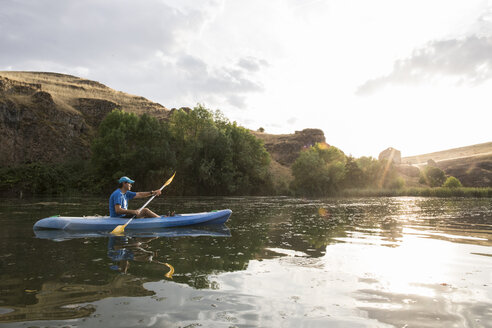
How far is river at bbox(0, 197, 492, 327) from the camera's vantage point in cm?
351

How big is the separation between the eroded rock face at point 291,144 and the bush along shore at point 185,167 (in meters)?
36.1

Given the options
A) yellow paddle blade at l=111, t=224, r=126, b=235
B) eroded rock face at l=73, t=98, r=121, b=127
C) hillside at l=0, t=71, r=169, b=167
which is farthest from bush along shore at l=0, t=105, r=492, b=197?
yellow paddle blade at l=111, t=224, r=126, b=235

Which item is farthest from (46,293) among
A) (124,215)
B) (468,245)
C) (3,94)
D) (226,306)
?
(3,94)

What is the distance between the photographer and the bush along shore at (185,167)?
3728 centimetres

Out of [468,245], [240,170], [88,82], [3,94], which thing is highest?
[88,82]

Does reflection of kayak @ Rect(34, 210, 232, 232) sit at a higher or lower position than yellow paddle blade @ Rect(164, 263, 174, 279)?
higher

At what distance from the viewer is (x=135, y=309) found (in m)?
3.69

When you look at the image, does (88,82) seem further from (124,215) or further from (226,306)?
(226,306)

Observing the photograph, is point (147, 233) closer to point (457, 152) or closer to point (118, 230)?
point (118, 230)

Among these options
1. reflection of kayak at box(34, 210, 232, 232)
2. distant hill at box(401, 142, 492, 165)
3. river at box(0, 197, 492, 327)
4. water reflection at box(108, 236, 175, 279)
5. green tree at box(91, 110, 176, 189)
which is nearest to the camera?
river at box(0, 197, 492, 327)

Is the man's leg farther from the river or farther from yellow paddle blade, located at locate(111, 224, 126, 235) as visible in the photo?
the river

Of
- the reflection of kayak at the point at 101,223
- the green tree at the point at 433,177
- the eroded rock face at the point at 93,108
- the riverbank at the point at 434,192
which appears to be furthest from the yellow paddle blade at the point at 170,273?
the green tree at the point at 433,177

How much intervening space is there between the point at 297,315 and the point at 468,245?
6.34 meters

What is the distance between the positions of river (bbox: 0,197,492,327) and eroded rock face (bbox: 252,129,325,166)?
7625 centimetres
